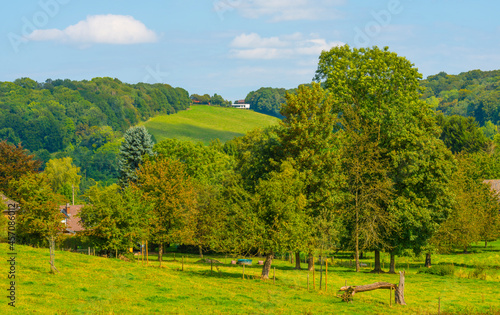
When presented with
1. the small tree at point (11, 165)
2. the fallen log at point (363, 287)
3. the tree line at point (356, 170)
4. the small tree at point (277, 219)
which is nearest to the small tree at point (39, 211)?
the tree line at point (356, 170)

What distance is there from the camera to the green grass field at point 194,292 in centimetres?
2888

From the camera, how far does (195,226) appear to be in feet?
238

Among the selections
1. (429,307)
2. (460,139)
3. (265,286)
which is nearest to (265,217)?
(265,286)

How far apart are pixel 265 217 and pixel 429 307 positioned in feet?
51.8

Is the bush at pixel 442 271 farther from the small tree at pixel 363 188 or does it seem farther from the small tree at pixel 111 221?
the small tree at pixel 111 221

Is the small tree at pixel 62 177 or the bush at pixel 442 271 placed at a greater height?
the small tree at pixel 62 177

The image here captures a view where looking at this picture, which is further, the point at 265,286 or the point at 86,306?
the point at 265,286

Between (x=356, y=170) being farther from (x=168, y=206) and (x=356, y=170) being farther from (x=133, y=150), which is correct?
(x=133, y=150)

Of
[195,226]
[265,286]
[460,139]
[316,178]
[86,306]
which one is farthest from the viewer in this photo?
[460,139]

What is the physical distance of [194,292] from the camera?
3475cm

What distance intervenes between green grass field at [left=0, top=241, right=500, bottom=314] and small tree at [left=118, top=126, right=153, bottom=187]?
161ft

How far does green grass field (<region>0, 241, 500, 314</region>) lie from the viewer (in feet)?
94.7

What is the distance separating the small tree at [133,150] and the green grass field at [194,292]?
161 feet

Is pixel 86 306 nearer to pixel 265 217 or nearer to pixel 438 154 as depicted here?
pixel 265 217
